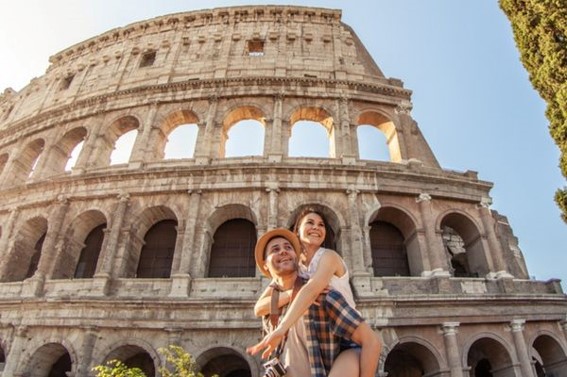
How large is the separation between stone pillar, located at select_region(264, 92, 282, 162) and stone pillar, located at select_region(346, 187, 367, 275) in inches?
117

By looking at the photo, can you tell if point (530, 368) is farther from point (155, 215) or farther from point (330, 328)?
point (155, 215)

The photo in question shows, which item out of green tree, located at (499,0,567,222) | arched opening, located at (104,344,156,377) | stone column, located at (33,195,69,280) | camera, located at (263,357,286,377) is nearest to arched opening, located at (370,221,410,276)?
green tree, located at (499,0,567,222)

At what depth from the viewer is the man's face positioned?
8.72 ft

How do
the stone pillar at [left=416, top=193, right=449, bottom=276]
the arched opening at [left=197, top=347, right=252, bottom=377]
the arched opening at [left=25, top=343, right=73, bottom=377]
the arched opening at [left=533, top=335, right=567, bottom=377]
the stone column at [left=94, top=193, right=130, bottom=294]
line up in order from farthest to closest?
the stone pillar at [left=416, top=193, right=449, bottom=276], the stone column at [left=94, top=193, right=130, bottom=294], the arched opening at [left=533, top=335, right=567, bottom=377], the arched opening at [left=197, top=347, right=252, bottom=377], the arched opening at [left=25, top=343, right=73, bottom=377]

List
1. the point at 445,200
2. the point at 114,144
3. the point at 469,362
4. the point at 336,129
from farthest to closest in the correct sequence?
the point at 114,144 → the point at 336,129 → the point at 445,200 → the point at 469,362

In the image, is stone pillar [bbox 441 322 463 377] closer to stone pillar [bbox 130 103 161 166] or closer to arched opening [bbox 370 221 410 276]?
arched opening [bbox 370 221 410 276]

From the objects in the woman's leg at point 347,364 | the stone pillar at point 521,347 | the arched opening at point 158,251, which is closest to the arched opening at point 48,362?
the arched opening at point 158,251

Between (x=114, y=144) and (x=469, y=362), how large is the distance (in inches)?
631

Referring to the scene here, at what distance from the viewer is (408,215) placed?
12.3 metres

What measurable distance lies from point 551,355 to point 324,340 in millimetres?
12900

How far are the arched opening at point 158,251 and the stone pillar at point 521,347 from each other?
36.1ft

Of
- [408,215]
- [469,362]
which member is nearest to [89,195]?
[408,215]

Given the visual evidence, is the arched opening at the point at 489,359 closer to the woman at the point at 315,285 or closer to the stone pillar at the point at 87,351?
the woman at the point at 315,285

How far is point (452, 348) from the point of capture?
10.1 metres
